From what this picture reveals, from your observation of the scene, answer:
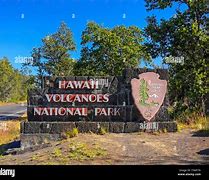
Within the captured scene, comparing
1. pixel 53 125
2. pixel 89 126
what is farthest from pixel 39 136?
pixel 89 126

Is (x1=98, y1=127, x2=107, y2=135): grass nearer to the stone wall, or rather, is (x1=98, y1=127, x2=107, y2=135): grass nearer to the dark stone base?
the dark stone base

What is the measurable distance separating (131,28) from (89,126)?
22.7 metres

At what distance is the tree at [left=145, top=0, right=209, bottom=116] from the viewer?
1872 cm

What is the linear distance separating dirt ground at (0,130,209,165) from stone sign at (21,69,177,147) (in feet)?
3.27

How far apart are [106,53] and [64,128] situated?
19165 millimetres

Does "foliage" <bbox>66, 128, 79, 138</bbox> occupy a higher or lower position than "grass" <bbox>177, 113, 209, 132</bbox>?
lower

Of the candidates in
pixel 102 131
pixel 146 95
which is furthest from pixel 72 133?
pixel 146 95

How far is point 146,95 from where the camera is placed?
47.1ft

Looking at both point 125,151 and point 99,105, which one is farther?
point 99,105

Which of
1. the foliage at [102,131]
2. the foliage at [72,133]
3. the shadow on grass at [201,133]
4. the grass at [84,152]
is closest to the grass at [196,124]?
the shadow on grass at [201,133]

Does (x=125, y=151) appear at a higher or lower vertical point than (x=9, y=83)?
lower

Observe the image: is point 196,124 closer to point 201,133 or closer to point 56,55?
point 201,133

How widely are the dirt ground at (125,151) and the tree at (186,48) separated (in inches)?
224

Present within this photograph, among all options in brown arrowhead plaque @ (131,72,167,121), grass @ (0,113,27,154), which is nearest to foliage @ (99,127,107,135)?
brown arrowhead plaque @ (131,72,167,121)
